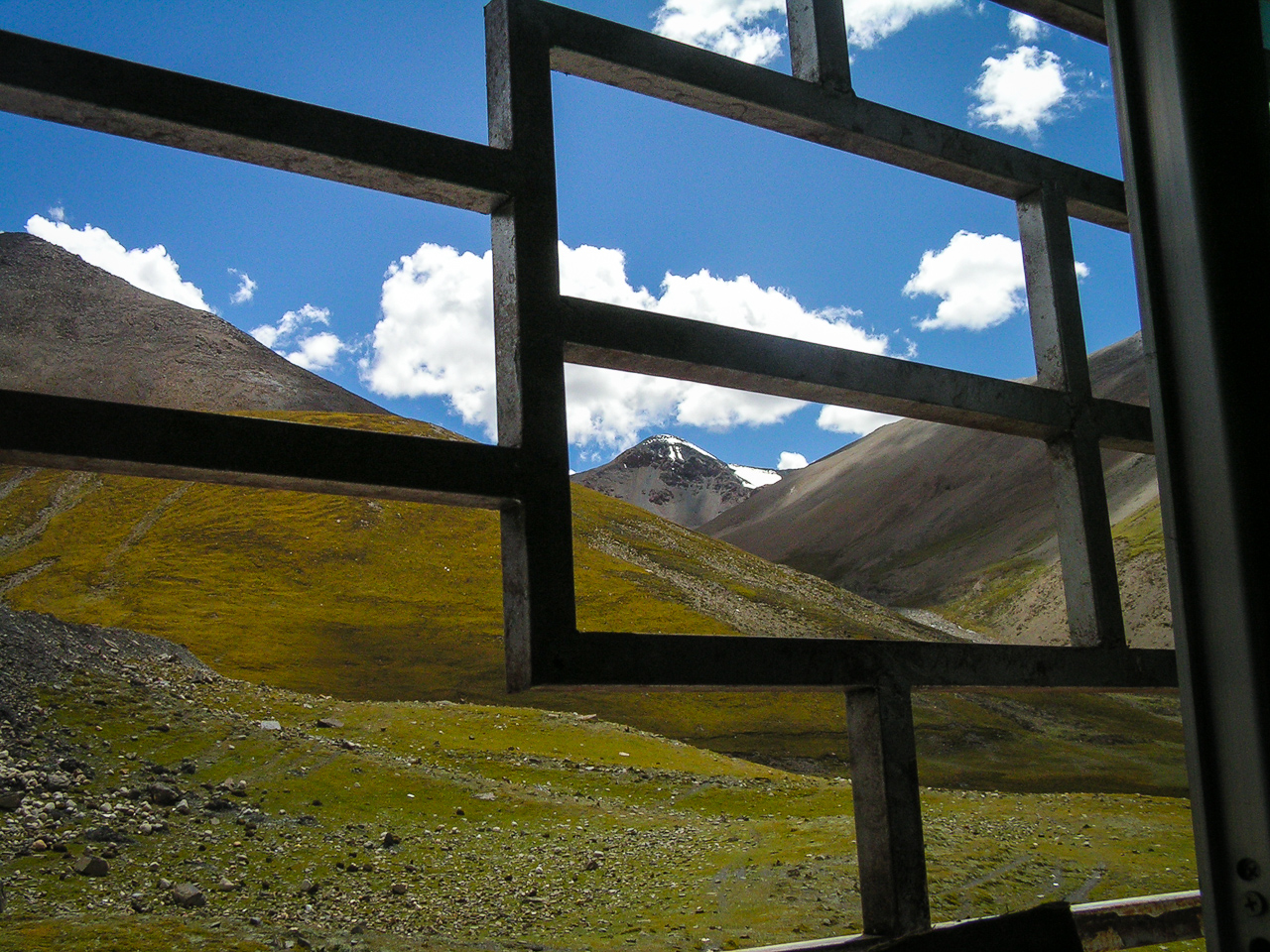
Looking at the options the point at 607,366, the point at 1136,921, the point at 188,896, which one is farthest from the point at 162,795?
the point at 1136,921

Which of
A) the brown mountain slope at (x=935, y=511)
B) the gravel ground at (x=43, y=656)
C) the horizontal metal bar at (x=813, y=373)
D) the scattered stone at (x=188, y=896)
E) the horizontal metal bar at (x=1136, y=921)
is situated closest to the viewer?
the horizontal metal bar at (x=1136, y=921)

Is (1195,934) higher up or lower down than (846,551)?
lower down

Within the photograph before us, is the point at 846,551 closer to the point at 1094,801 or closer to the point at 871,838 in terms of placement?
the point at 1094,801

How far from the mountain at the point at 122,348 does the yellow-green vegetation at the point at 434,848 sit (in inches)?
4987

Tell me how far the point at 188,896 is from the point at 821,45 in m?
11.4

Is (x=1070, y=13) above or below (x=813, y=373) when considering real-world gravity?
above

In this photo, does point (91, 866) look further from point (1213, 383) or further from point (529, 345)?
point (1213, 383)

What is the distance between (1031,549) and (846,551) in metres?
39.4

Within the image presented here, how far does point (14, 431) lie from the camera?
3.37 meters

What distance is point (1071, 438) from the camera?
19.9 ft

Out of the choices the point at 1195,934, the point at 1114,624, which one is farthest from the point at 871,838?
the point at 1114,624

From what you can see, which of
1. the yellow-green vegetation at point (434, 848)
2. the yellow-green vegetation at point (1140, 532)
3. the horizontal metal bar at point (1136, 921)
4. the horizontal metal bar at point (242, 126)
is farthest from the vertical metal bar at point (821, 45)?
the yellow-green vegetation at point (1140, 532)

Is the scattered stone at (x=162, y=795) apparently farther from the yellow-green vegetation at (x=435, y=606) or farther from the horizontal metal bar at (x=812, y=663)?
the yellow-green vegetation at (x=435, y=606)

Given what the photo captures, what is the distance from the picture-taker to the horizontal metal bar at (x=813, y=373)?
4770 mm
